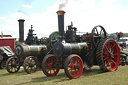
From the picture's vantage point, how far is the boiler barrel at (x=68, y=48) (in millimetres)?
6914

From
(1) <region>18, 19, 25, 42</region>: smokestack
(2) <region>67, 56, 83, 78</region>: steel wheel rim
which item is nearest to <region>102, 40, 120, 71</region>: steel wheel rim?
(2) <region>67, 56, 83, 78</region>: steel wheel rim

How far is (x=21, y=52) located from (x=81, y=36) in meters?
3.35

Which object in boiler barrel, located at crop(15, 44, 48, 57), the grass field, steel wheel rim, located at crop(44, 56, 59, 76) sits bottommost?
the grass field

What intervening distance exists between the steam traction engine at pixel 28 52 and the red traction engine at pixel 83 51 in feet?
5.53

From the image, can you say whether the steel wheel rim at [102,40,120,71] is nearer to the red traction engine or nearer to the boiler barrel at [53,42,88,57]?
the red traction engine

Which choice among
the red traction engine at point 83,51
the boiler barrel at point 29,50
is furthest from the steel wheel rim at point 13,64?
the red traction engine at point 83,51

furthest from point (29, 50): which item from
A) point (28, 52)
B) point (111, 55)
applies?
point (111, 55)

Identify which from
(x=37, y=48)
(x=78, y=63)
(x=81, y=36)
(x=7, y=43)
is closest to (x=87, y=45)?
(x=81, y=36)

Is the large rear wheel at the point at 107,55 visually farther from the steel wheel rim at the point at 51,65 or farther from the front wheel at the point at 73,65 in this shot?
the steel wheel rim at the point at 51,65

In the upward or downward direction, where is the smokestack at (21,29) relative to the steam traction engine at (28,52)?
upward

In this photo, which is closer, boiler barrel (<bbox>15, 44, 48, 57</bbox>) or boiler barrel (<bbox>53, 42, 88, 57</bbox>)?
boiler barrel (<bbox>53, 42, 88, 57</bbox>)

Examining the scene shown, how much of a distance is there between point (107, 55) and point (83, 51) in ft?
3.42

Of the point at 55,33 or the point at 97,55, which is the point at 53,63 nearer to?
the point at 97,55

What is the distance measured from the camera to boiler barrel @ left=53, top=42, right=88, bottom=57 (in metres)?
6.91
